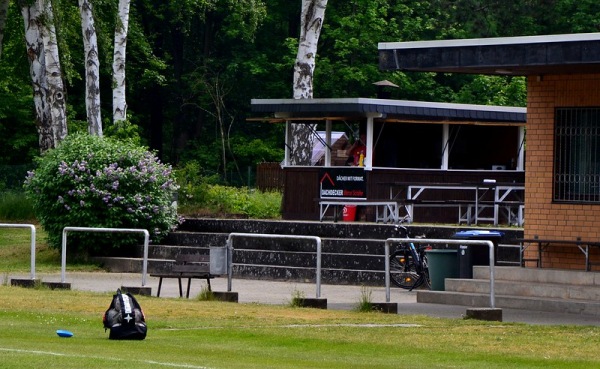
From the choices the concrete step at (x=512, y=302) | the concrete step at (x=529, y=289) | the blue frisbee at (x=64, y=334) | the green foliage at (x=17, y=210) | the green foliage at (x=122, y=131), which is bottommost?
the blue frisbee at (x=64, y=334)

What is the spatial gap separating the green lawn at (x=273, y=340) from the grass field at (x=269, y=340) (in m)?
0.01

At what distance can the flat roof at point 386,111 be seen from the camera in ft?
112

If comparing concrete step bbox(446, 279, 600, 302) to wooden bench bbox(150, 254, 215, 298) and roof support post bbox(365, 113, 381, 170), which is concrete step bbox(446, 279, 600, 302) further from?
roof support post bbox(365, 113, 381, 170)

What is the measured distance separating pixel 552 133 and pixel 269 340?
9017 millimetres

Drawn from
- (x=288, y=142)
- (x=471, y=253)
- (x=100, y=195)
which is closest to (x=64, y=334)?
(x=471, y=253)

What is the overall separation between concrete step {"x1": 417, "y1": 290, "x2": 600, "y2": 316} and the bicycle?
2.25m

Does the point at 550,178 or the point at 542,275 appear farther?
the point at 550,178

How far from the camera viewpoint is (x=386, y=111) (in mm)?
34438

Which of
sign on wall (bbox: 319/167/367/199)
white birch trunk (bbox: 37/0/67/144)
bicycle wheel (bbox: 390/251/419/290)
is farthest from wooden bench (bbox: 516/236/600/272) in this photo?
white birch trunk (bbox: 37/0/67/144)

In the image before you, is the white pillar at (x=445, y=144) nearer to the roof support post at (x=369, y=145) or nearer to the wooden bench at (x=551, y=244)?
the roof support post at (x=369, y=145)

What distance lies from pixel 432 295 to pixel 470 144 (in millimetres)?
14702

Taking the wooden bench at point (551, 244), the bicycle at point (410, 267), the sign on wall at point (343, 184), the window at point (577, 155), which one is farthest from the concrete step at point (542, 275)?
the sign on wall at point (343, 184)

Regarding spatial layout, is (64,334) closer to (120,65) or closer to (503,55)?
(503,55)

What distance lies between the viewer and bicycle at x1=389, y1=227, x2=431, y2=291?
2556cm
